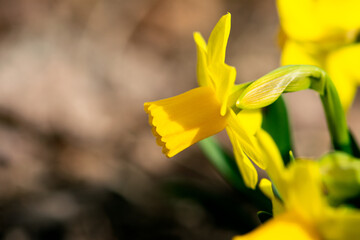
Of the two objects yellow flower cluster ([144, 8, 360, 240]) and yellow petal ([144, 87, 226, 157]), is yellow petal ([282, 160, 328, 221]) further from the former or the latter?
yellow petal ([144, 87, 226, 157])

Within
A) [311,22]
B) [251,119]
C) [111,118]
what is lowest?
[251,119]

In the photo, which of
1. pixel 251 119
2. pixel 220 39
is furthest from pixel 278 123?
pixel 220 39

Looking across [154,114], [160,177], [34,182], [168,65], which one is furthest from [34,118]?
[154,114]

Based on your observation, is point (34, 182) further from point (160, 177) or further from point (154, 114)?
point (154, 114)

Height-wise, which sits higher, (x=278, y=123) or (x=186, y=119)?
(x=186, y=119)

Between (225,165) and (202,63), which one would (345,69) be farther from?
(202,63)

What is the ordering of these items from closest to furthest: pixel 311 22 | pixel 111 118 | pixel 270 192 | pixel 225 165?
1. pixel 270 192
2. pixel 311 22
3. pixel 225 165
4. pixel 111 118

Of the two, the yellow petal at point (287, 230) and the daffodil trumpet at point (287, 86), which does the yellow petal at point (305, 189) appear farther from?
the daffodil trumpet at point (287, 86)
